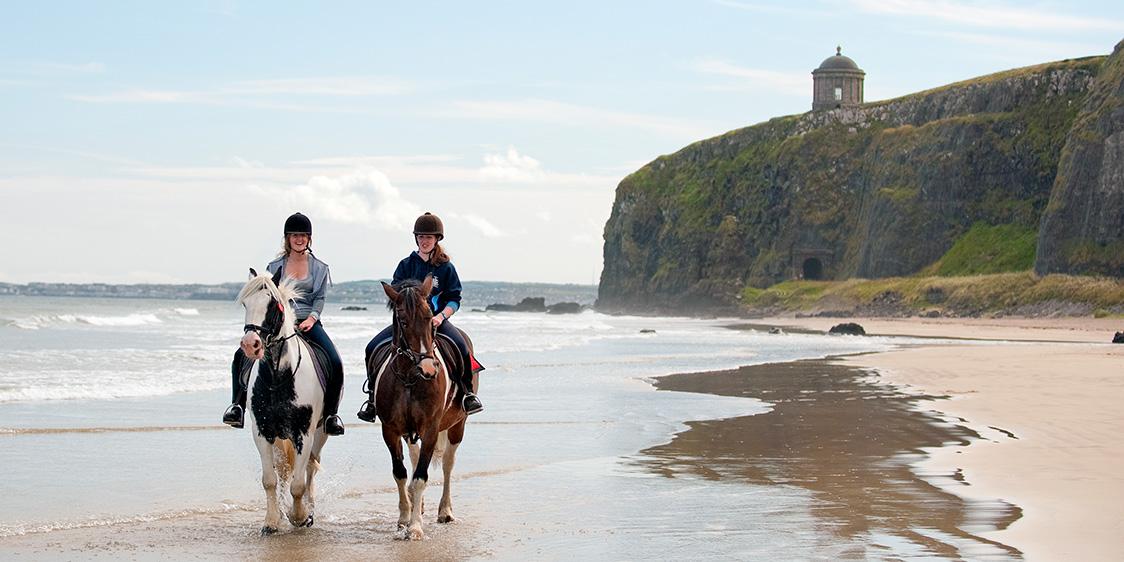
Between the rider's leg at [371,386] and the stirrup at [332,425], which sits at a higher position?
the rider's leg at [371,386]

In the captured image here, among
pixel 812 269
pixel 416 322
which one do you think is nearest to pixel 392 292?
pixel 416 322

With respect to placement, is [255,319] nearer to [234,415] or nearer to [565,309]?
[234,415]

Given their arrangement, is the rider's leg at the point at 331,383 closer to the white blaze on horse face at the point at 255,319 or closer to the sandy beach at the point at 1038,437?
the white blaze on horse face at the point at 255,319

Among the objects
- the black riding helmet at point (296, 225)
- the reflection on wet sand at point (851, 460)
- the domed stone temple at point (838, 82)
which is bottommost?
the reflection on wet sand at point (851, 460)

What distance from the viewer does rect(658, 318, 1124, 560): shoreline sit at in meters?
9.11

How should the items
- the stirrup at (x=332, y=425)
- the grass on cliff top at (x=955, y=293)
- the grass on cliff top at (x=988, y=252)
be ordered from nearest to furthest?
the stirrup at (x=332, y=425) → the grass on cliff top at (x=955, y=293) → the grass on cliff top at (x=988, y=252)

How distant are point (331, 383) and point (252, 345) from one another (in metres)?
1.18

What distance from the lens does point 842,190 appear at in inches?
4439

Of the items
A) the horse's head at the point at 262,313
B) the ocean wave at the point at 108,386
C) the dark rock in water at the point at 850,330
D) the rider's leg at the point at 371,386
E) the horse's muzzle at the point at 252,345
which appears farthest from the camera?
the dark rock in water at the point at 850,330

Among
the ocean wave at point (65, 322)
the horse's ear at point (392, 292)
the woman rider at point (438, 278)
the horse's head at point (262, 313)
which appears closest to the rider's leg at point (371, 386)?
the woman rider at point (438, 278)

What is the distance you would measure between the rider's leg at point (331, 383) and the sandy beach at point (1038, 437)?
477 cm

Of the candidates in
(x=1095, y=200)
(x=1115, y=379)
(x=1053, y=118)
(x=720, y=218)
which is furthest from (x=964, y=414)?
(x=720, y=218)

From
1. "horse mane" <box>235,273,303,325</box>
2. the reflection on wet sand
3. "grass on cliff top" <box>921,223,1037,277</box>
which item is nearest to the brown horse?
"horse mane" <box>235,273,303,325</box>

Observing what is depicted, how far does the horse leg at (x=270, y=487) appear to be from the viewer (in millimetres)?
9227
